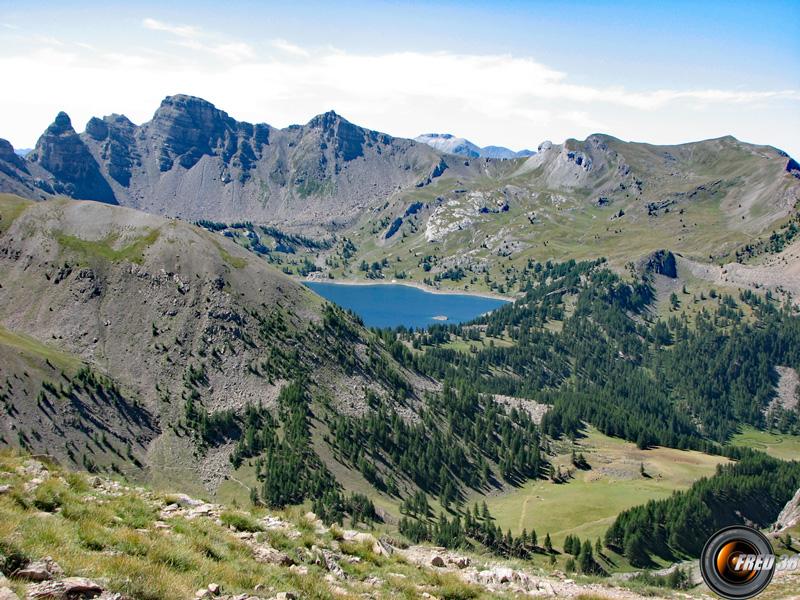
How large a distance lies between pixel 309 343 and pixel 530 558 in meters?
72.5

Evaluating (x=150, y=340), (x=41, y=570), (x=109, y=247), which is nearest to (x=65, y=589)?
(x=41, y=570)

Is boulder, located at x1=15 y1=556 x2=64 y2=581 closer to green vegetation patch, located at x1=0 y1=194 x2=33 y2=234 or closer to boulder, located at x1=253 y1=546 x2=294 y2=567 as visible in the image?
boulder, located at x1=253 y1=546 x2=294 y2=567

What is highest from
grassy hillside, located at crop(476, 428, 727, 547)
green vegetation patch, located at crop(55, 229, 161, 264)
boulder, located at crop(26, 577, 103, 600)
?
green vegetation patch, located at crop(55, 229, 161, 264)

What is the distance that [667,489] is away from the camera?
125 metres

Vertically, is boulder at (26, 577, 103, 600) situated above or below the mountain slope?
above

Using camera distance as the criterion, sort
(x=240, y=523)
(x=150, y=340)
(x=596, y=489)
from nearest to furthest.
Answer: (x=240, y=523) → (x=596, y=489) → (x=150, y=340)

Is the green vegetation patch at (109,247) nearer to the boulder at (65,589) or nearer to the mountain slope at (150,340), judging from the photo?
the mountain slope at (150,340)

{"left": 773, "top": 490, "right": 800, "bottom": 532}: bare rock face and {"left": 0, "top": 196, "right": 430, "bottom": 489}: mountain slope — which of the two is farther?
{"left": 0, "top": 196, "right": 430, "bottom": 489}: mountain slope

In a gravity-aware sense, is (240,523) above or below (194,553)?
below

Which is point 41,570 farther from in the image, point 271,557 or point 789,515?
point 789,515

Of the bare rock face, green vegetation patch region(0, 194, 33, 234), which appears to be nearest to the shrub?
the bare rock face

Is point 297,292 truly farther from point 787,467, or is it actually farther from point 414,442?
point 787,467

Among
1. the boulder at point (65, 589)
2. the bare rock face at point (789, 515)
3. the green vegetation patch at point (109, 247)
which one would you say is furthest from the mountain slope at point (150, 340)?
A: the boulder at point (65, 589)

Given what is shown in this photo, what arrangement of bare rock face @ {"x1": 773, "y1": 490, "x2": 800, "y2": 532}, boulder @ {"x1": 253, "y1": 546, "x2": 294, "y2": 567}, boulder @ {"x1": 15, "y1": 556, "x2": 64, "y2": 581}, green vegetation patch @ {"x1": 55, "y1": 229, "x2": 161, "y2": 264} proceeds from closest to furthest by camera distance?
boulder @ {"x1": 15, "y1": 556, "x2": 64, "y2": 581} < boulder @ {"x1": 253, "y1": 546, "x2": 294, "y2": 567} < bare rock face @ {"x1": 773, "y1": 490, "x2": 800, "y2": 532} < green vegetation patch @ {"x1": 55, "y1": 229, "x2": 161, "y2": 264}
